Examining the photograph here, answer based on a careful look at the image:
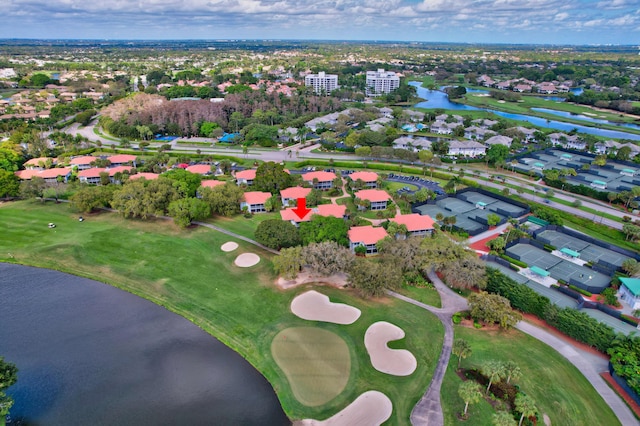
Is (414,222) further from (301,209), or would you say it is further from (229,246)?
(229,246)

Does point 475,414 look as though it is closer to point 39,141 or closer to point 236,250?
Answer: point 236,250

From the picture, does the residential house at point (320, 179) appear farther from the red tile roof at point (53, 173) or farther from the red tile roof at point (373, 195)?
the red tile roof at point (53, 173)

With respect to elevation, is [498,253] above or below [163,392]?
above

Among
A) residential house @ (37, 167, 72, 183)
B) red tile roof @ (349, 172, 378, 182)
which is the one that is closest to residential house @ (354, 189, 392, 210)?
red tile roof @ (349, 172, 378, 182)

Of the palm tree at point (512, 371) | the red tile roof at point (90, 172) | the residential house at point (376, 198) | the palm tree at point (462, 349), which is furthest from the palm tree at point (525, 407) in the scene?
the red tile roof at point (90, 172)

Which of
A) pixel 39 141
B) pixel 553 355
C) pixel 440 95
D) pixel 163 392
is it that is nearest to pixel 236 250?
pixel 163 392

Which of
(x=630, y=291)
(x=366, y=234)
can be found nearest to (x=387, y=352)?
(x=366, y=234)

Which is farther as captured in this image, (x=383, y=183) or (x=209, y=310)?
(x=383, y=183)
